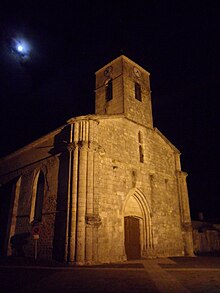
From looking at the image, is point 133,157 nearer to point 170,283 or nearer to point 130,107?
point 130,107

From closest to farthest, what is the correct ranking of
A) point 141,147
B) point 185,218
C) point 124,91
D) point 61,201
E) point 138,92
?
point 61,201 → point 141,147 → point 185,218 → point 124,91 → point 138,92

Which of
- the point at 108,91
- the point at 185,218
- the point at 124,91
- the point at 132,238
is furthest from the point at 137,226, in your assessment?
the point at 108,91

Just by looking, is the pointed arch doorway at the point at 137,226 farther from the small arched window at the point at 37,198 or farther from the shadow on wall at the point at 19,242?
the shadow on wall at the point at 19,242

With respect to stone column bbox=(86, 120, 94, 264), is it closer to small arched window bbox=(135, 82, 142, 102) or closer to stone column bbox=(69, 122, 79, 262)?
stone column bbox=(69, 122, 79, 262)

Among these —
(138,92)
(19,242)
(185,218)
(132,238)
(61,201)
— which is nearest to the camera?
(61,201)

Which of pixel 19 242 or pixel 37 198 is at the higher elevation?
pixel 37 198

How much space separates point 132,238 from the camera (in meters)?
15.0

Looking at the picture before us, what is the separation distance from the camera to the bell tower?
18.4 m

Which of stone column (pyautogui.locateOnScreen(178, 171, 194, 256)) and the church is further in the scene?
stone column (pyautogui.locateOnScreen(178, 171, 194, 256))

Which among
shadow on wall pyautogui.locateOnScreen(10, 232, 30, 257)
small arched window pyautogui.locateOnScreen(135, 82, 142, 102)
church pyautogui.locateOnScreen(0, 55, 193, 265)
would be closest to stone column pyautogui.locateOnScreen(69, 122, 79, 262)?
church pyautogui.locateOnScreen(0, 55, 193, 265)

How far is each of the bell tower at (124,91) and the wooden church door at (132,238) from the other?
7.34 m

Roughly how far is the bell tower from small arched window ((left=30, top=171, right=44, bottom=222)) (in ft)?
23.4

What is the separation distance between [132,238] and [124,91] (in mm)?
10539

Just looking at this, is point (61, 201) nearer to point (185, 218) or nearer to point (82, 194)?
point (82, 194)
